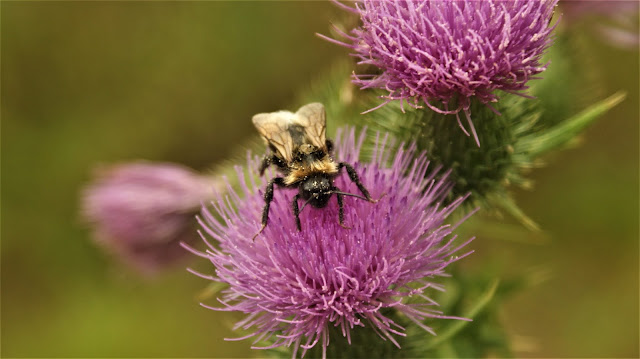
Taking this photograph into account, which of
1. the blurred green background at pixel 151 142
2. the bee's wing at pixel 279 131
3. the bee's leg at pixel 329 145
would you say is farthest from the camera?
Answer: the blurred green background at pixel 151 142

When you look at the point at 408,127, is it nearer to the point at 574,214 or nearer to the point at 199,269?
the point at 199,269

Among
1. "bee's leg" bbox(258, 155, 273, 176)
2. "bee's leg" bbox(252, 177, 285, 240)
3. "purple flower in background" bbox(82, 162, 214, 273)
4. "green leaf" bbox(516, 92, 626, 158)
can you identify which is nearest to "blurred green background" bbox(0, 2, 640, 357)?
"purple flower in background" bbox(82, 162, 214, 273)

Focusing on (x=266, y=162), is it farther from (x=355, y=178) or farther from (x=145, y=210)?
(x=145, y=210)

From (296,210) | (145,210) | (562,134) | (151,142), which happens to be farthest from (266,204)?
(151,142)

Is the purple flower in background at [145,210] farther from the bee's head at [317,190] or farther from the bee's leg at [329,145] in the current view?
the bee's head at [317,190]

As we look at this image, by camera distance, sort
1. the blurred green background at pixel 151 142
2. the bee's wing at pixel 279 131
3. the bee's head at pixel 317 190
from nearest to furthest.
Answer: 1. the bee's head at pixel 317 190
2. the bee's wing at pixel 279 131
3. the blurred green background at pixel 151 142

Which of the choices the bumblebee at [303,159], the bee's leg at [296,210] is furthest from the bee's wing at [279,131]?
the bee's leg at [296,210]

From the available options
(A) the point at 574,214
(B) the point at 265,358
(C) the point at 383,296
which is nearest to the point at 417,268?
(C) the point at 383,296

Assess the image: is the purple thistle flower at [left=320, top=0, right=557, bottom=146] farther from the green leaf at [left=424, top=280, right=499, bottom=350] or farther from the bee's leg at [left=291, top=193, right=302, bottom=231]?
the green leaf at [left=424, top=280, right=499, bottom=350]
